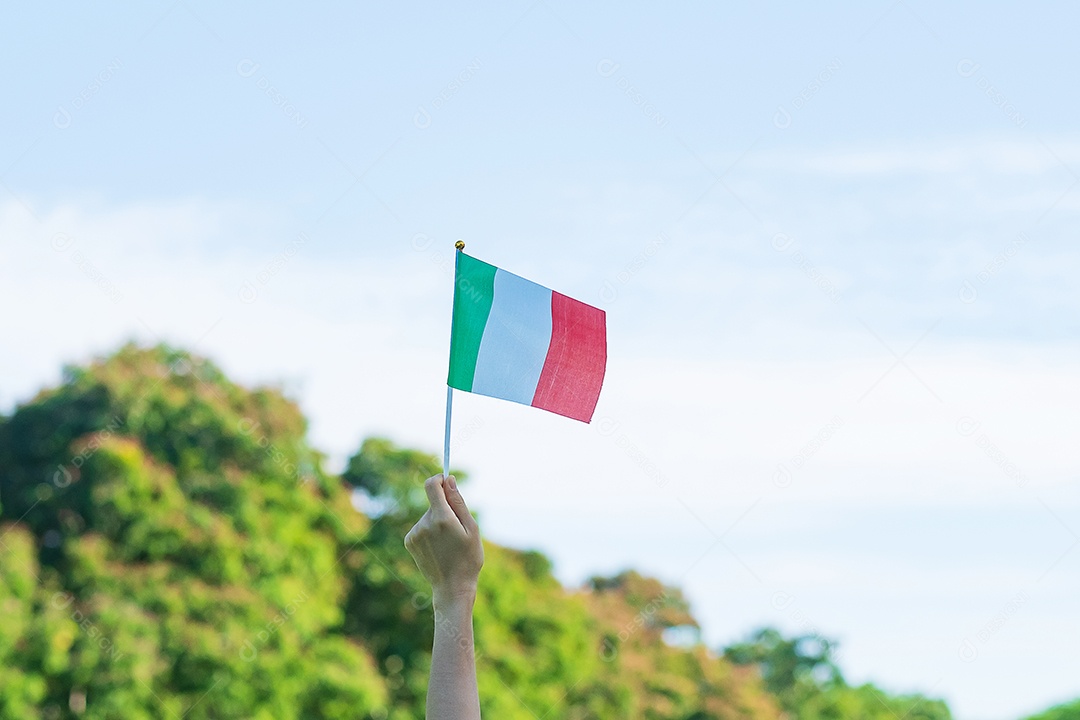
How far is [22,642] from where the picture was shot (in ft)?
58.8

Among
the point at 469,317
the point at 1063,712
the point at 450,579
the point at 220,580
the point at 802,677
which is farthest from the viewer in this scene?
the point at 1063,712

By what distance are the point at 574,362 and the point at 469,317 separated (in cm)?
31

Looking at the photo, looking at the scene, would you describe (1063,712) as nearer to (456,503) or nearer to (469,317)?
(469,317)

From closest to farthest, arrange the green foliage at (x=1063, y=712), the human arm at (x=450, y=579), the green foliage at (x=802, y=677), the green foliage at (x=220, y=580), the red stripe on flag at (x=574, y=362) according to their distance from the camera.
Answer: the human arm at (x=450, y=579)
the red stripe on flag at (x=574, y=362)
the green foliage at (x=220, y=580)
the green foliage at (x=802, y=677)
the green foliage at (x=1063, y=712)

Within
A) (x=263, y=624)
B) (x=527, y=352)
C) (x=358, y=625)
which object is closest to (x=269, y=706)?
(x=263, y=624)

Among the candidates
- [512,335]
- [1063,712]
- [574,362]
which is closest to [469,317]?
[512,335]

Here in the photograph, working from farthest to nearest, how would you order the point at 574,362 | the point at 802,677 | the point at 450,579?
the point at 802,677, the point at 574,362, the point at 450,579

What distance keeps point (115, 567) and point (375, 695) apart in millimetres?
3971

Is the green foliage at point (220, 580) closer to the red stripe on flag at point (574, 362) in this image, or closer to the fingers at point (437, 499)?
the red stripe on flag at point (574, 362)

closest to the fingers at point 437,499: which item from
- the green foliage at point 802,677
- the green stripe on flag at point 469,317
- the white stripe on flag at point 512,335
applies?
the green stripe on flag at point 469,317

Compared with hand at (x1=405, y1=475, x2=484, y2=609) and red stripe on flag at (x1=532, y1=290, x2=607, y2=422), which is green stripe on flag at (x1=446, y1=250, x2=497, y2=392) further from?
hand at (x1=405, y1=475, x2=484, y2=609)

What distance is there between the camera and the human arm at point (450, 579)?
7.09 ft

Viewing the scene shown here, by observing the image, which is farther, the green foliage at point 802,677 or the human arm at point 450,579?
the green foliage at point 802,677

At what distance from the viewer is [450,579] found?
2291mm
